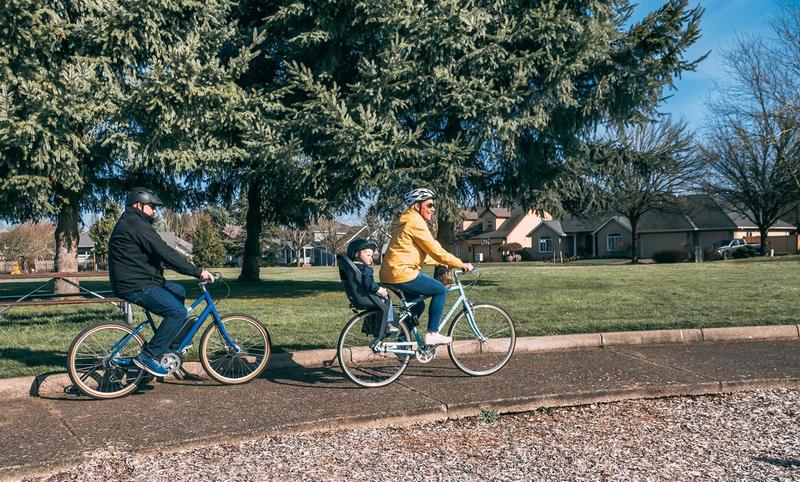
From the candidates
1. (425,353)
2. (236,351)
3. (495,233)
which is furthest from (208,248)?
(425,353)

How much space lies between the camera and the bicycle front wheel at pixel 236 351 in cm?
636

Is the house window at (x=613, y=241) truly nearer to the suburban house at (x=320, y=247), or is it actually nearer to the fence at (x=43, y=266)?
the suburban house at (x=320, y=247)

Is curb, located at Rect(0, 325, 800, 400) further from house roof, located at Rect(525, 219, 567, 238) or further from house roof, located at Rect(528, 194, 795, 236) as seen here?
house roof, located at Rect(525, 219, 567, 238)

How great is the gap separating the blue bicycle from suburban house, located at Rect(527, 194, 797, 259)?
49105 millimetres

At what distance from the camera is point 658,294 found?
47.2 ft

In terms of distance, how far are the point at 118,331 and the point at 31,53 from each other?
10549 millimetres

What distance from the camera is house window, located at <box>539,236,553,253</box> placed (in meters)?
75.4

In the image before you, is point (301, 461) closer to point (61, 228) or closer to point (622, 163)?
point (61, 228)

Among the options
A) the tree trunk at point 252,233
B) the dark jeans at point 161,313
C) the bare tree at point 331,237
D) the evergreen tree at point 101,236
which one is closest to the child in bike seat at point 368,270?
the dark jeans at point 161,313

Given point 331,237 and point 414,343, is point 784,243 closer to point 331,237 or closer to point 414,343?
point 331,237

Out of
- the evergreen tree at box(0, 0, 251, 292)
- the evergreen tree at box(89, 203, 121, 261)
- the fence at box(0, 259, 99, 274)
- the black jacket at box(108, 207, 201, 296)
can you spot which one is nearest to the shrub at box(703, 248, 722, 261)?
the evergreen tree at box(0, 0, 251, 292)

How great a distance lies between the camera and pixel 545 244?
7606cm

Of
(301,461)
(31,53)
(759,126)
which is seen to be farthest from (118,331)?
(759,126)

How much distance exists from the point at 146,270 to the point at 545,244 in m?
72.6
